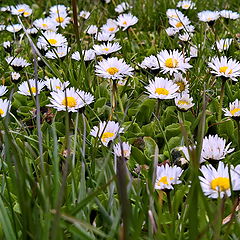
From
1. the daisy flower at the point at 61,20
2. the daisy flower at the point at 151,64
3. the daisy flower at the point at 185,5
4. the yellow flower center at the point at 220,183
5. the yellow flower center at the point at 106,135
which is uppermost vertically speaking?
the daisy flower at the point at 185,5

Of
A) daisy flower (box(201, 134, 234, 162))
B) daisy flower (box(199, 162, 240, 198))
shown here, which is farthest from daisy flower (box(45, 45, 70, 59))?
daisy flower (box(199, 162, 240, 198))

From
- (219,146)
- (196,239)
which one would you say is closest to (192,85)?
(219,146)

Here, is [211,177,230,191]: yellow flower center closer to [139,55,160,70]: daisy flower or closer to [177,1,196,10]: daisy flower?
[139,55,160,70]: daisy flower

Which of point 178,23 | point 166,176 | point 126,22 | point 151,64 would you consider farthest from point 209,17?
point 166,176

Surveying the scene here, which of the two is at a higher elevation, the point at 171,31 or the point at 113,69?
the point at 171,31

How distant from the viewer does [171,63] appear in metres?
1.90

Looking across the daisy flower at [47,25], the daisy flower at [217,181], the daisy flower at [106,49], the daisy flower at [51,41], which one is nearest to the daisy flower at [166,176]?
the daisy flower at [217,181]

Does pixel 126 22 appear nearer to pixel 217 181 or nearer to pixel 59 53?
pixel 59 53

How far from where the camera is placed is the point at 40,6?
138 inches

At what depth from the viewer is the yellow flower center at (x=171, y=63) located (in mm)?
1883

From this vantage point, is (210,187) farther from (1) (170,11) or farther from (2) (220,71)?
(1) (170,11)

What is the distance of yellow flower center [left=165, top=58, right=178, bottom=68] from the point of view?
188 cm

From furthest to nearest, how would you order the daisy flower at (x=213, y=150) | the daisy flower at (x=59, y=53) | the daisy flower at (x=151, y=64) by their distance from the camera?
1. the daisy flower at (x=59, y=53)
2. the daisy flower at (x=151, y=64)
3. the daisy flower at (x=213, y=150)

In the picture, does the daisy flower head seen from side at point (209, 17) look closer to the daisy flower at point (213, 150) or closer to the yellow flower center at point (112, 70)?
the yellow flower center at point (112, 70)
